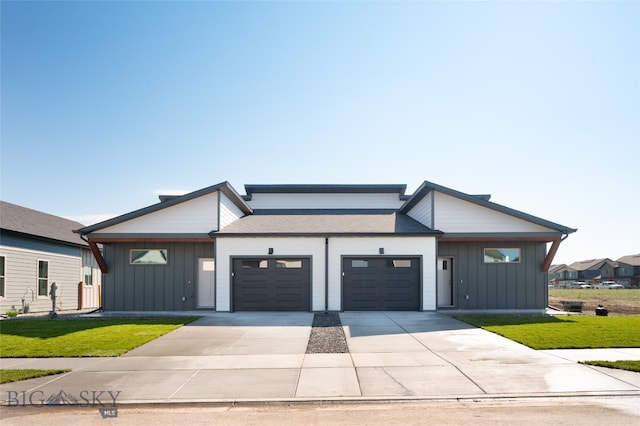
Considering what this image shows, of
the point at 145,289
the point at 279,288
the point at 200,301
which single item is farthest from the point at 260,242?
the point at 145,289

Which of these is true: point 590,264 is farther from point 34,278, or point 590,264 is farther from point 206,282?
point 34,278

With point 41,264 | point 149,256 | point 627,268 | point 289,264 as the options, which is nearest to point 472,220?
point 289,264

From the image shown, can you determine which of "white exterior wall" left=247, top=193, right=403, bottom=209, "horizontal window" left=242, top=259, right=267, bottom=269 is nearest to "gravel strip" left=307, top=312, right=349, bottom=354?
"horizontal window" left=242, top=259, right=267, bottom=269

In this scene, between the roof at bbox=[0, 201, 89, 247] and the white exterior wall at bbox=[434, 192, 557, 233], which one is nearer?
the white exterior wall at bbox=[434, 192, 557, 233]

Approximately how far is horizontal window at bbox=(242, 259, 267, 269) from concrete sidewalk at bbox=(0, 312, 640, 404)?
599 centimetres

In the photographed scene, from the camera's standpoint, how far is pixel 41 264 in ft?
76.9

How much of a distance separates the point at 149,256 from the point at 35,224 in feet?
28.3

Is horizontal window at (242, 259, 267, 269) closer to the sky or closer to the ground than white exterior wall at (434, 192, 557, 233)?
closer to the ground

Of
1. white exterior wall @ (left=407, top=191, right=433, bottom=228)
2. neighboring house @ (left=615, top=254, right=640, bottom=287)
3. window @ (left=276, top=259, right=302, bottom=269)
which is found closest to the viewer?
window @ (left=276, top=259, right=302, bottom=269)

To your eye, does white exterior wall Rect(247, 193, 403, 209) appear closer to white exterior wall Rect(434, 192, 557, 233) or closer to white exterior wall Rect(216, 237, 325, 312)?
white exterior wall Rect(434, 192, 557, 233)

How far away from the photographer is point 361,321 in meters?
16.6

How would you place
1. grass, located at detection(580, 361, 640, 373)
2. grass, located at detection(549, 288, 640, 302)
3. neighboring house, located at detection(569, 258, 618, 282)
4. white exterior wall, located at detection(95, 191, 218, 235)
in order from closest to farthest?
grass, located at detection(580, 361, 640, 373)
white exterior wall, located at detection(95, 191, 218, 235)
grass, located at detection(549, 288, 640, 302)
neighboring house, located at detection(569, 258, 618, 282)

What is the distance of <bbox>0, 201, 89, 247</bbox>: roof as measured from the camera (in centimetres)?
2134

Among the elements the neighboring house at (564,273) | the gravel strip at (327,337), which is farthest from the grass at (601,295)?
the neighboring house at (564,273)
